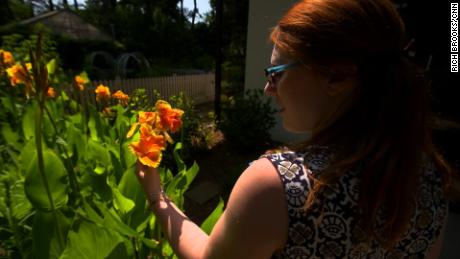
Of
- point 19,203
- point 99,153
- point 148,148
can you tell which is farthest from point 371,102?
point 19,203

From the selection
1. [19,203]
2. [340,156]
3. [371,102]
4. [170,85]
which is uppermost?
[371,102]

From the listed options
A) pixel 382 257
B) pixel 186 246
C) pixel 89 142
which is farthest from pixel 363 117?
pixel 89 142

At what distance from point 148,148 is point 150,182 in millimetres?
102

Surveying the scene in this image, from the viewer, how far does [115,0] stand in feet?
87.6

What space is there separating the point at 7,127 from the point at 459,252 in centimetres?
337

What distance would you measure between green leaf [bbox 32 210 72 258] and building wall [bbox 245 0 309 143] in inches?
142

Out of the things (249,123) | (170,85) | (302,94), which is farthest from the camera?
(170,85)

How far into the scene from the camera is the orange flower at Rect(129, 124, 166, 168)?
2.87 feet

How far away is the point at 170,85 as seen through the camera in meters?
7.43

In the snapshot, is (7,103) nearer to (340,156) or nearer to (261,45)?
(340,156)

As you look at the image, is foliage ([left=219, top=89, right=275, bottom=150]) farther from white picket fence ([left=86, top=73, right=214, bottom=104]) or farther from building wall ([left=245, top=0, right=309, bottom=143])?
white picket fence ([left=86, top=73, right=214, bottom=104])

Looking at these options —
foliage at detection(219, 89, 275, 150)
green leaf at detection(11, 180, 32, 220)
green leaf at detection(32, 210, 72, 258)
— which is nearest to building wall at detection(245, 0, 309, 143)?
foliage at detection(219, 89, 275, 150)

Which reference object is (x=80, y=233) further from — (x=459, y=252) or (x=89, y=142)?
(x=459, y=252)

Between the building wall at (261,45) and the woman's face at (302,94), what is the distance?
3.66m
